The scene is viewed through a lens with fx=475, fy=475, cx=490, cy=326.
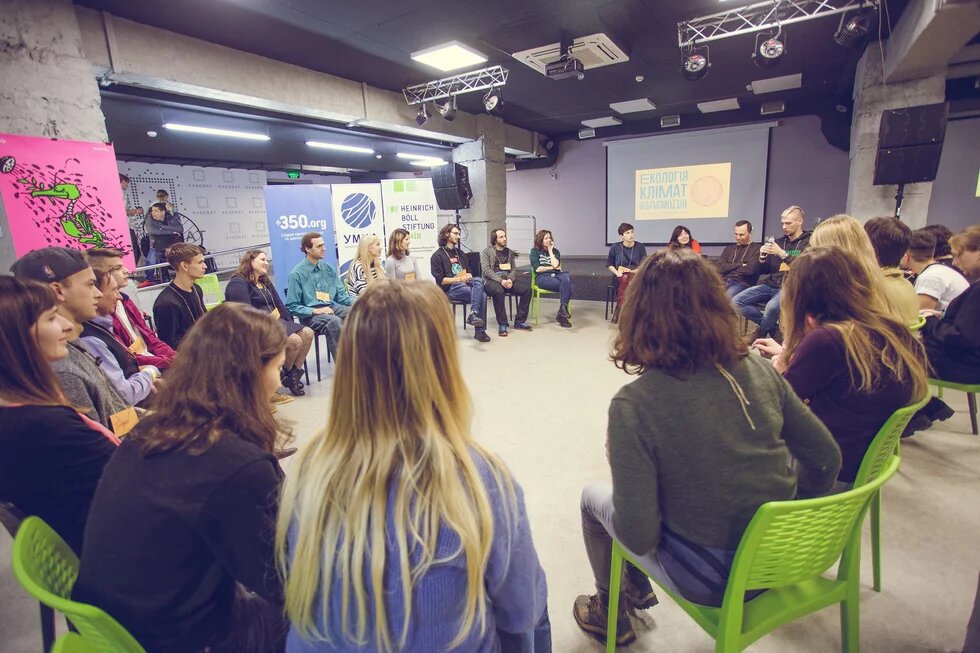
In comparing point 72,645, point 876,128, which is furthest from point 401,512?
point 876,128

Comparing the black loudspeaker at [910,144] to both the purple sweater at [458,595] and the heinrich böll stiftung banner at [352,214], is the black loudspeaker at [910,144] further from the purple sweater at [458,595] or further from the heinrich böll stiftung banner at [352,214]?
the purple sweater at [458,595]

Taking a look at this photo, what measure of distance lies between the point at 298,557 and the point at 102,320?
226 cm

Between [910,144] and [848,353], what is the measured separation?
4.57 meters

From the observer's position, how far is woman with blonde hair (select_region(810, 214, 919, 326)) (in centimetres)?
145

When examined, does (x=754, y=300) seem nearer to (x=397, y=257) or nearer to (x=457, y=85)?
(x=397, y=257)

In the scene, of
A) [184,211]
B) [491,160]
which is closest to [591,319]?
[491,160]

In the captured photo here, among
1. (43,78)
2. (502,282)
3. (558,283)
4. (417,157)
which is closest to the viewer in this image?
(43,78)

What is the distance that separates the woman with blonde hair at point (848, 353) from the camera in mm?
1295

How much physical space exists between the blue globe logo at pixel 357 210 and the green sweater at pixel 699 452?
552cm

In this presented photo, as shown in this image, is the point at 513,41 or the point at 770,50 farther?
the point at 513,41

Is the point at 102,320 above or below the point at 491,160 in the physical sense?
below

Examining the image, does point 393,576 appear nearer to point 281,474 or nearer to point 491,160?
point 281,474

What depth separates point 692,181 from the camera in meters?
8.07

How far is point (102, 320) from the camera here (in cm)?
226
